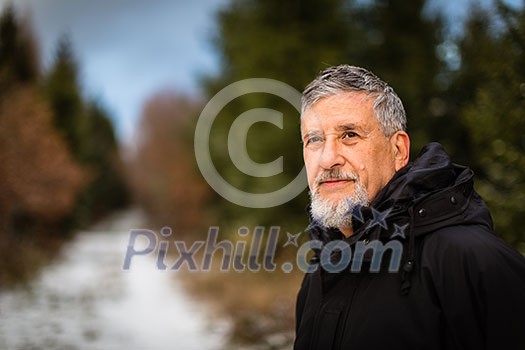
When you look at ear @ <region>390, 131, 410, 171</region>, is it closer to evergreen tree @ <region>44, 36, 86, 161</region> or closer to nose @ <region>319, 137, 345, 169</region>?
nose @ <region>319, 137, 345, 169</region>

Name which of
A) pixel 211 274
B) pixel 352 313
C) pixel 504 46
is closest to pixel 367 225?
pixel 352 313

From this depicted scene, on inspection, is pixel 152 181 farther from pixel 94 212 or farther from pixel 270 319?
pixel 270 319

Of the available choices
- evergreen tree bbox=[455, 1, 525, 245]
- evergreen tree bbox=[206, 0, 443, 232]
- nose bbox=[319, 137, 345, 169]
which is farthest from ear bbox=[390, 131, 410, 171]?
evergreen tree bbox=[206, 0, 443, 232]

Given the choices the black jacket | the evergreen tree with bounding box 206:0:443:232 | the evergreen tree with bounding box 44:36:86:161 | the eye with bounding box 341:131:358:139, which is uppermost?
the evergreen tree with bounding box 44:36:86:161

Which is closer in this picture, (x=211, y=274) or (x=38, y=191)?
(x=211, y=274)

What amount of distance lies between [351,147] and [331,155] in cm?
9

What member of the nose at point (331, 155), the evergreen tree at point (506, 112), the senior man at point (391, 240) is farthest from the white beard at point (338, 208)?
the evergreen tree at point (506, 112)

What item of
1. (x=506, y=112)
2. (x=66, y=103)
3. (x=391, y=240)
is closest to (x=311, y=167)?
(x=391, y=240)

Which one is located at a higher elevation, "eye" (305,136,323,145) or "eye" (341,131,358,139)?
"eye" (305,136,323,145)

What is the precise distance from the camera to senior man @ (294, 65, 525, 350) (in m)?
1.53

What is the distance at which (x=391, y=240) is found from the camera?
176 centimetres

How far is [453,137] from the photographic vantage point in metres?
9.40

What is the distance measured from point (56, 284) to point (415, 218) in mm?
12440

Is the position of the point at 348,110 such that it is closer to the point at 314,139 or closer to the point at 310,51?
the point at 314,139
